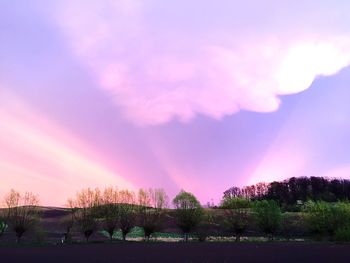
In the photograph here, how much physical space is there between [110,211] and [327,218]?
36.3 metres

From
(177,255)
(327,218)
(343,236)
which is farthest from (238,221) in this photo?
(177,255)

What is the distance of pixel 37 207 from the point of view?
7762cm

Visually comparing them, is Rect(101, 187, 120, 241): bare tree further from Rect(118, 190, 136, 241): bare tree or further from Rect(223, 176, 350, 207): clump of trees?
Rect(223, 176, 350, 207): clump of trees

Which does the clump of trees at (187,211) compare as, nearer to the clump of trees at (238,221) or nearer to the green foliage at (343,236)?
the clump of trees at (238,221)

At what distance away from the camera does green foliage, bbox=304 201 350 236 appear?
84500 mm

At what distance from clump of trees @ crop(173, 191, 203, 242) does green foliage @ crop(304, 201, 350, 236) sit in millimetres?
19475

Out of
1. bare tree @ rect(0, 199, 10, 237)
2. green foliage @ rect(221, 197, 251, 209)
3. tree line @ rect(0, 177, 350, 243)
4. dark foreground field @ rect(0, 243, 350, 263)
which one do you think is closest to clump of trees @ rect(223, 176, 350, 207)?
green foliage @ rect(221, 197, 251, 209)

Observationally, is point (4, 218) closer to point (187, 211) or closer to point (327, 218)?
point (187, 211)

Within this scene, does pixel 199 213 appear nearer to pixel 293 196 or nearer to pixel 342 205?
pixel 342 205

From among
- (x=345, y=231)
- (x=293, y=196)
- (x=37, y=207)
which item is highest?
(x=293, y=196)

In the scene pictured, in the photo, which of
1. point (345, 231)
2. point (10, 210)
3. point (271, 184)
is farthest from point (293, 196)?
point (10, 210)

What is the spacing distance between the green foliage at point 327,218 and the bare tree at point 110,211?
110 feet

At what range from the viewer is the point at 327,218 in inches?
3376

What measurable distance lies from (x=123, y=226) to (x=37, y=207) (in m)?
13.4
